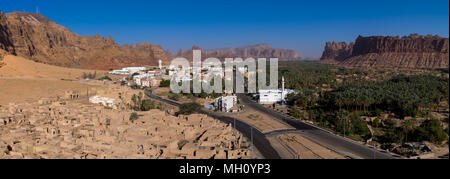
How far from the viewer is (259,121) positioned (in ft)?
109

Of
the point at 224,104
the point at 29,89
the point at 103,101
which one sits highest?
the point at 29,89

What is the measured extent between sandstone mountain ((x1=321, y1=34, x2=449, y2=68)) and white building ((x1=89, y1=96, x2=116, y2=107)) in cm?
8535

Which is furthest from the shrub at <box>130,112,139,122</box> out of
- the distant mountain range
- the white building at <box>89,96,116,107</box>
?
the distant mountain range

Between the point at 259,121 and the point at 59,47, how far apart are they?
92.6 metres

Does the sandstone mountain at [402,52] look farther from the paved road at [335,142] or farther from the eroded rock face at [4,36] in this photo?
the eroded rock face at [4,36]

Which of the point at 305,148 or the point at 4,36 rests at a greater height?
the point at 4,36

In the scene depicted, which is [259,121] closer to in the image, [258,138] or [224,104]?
[258,138]

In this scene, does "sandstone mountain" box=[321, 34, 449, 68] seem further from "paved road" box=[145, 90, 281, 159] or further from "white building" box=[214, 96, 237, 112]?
"paved road" box=[145, 90, 281, 159]

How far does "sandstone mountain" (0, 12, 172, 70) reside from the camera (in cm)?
7458

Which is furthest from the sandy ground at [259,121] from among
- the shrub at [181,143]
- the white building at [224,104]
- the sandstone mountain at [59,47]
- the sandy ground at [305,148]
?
the sandstone mountain at [59,47]

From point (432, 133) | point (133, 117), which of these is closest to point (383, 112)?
point (432, 133)

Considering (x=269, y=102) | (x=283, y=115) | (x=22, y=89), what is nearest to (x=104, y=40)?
(x=22, y=89)

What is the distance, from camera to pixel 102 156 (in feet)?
44.7
